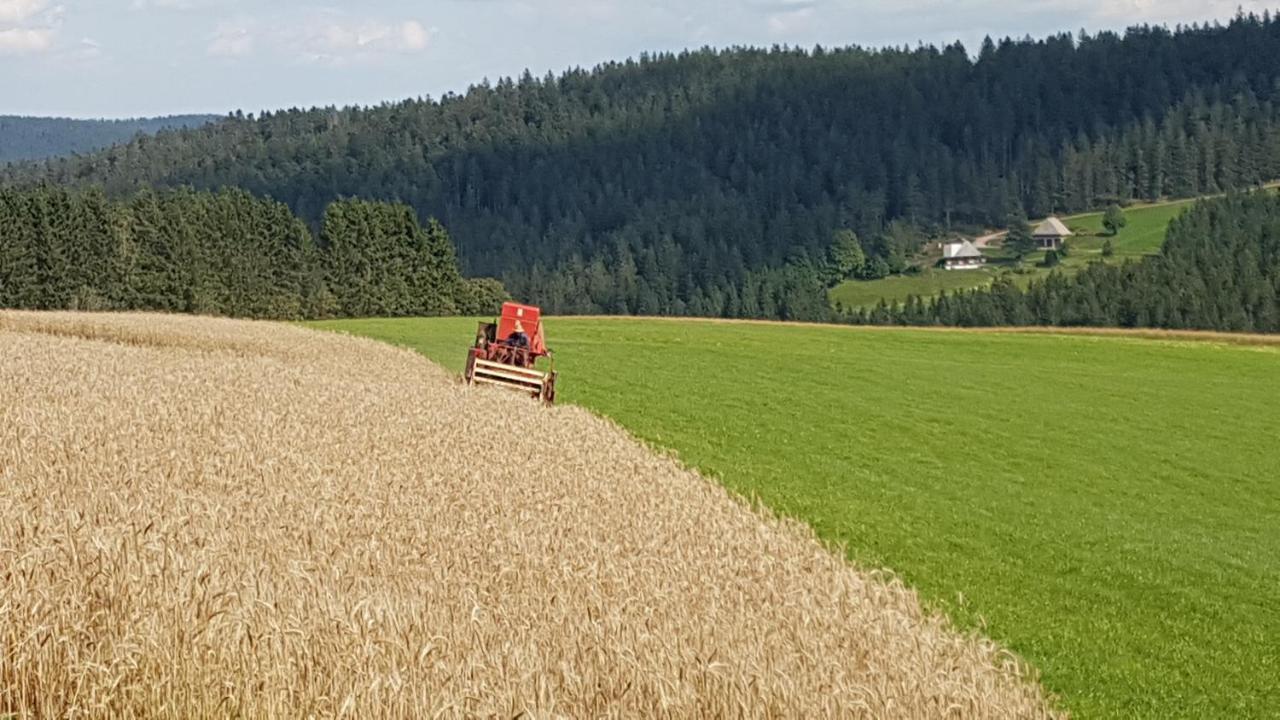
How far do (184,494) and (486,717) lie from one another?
6.92m

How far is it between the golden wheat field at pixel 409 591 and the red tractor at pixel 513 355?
479 inches

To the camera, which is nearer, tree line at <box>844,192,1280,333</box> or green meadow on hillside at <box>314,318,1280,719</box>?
green meadow on hillside at <box>314,318,1280,719</box>

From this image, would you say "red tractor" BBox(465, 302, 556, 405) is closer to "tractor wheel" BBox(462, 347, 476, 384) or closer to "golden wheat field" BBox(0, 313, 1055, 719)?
"tractor wheel" BBox(462, 347, 476, 384)

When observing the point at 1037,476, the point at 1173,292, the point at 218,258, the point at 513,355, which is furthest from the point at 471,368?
the point at 1173,292

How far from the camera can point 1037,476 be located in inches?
1098

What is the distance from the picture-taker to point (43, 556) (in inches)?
397

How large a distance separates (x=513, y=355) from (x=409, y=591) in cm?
2340

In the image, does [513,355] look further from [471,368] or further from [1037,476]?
[1037,476]

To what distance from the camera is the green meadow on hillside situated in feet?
50.6

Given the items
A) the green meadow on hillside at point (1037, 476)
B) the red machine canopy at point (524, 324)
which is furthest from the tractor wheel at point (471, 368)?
the green meadow on hillside at point (1037, 476)

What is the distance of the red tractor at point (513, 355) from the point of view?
106ft

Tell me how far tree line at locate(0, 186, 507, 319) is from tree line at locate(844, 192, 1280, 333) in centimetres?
5875

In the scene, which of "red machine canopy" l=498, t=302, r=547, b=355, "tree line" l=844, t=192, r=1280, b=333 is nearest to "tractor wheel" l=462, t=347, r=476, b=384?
"red machine canopy" l=498, t=302, r=547, b=355

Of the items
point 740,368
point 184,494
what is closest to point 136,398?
point 184,494
